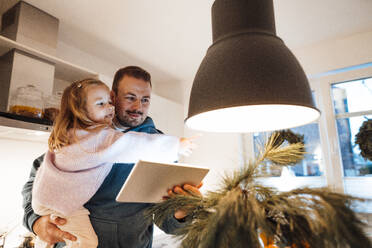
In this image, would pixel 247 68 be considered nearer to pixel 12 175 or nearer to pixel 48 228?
pixel 48 228

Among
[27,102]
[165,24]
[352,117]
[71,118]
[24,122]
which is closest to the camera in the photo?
[71,118]

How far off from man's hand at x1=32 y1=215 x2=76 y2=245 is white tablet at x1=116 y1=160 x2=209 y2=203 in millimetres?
408

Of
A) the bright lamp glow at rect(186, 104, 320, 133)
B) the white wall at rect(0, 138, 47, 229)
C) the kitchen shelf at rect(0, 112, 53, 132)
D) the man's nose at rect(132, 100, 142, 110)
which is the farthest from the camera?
the white wall at rect(0, 138, 47, 229)

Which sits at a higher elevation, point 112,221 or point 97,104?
point 97,104

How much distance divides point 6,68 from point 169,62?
1.64m

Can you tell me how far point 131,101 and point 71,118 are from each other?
278 mm

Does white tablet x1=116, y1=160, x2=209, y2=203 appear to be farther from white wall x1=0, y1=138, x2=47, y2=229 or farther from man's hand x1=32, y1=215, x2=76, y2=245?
white wall x1=0, y1=138, x2=47, y2=229

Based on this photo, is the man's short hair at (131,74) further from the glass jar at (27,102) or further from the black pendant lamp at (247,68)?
the glass jar at (27,102)

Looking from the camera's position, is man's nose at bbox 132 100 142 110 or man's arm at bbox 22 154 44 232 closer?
man's arm at bbox 22 154 44 232

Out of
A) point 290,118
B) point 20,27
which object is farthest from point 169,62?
point 290,118

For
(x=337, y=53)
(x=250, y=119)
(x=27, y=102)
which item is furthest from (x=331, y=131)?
(x=27, y=102)

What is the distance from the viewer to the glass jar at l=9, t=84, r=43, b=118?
1.57m

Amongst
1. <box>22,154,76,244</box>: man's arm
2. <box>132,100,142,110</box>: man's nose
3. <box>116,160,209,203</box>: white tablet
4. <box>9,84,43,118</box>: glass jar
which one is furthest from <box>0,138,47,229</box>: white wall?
<box>116,160,209,203</box>: white tablet

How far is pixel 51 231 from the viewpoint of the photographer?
0.92m
